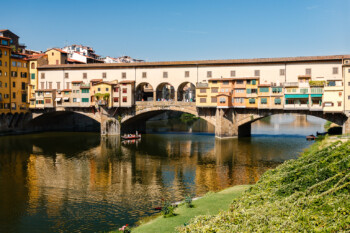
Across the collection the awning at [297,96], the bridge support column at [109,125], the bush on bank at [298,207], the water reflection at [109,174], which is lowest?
the water reflection at [109,174]

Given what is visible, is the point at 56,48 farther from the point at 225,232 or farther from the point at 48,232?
the point at 225,232

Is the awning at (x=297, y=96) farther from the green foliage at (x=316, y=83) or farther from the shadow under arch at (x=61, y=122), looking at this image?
the shadow under arch at (x=61, y=122)

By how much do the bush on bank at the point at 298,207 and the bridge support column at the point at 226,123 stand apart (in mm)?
41255

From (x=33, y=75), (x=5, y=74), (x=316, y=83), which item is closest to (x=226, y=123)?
(x=316, y=83)

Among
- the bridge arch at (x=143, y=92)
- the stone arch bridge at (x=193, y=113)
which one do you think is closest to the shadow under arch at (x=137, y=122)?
the stone arch bridge at (x=193, y=113)

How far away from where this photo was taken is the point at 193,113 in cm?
6362

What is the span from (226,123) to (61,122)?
4054cm

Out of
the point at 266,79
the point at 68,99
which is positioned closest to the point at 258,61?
the point at 266,79

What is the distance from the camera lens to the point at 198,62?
62844mm

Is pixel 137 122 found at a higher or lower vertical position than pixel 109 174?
higher

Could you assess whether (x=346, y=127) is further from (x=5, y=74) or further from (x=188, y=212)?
(x=5, y=74)

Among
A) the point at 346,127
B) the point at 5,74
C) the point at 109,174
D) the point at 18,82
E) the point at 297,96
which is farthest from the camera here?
the point at 18,82

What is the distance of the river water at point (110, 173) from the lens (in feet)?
77.8

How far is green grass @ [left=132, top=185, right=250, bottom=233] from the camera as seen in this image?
18.9m
